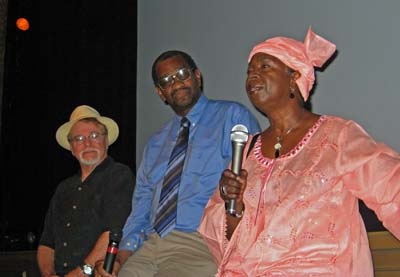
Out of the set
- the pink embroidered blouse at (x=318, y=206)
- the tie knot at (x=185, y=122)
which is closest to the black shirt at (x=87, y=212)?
the tie knot at (x=185, y=122)

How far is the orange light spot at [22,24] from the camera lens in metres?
4.52

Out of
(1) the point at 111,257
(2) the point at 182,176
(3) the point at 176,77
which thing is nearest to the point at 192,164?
(2) the point at 182,176

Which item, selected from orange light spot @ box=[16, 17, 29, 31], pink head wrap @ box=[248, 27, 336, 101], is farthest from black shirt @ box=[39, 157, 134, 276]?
orange light spot @ box=[16, 17, 29, 31]

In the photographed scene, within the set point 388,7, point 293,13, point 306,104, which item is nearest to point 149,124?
point 293,13

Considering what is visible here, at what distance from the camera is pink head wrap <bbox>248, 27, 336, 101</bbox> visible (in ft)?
7.17

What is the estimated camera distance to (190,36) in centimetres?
427

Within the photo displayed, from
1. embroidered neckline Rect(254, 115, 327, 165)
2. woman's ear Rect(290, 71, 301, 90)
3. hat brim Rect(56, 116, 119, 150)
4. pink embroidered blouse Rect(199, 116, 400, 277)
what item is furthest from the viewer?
hat brim Rect(56, 116, 119, 150)

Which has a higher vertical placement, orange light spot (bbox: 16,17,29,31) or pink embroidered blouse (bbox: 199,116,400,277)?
orange light spot (bbox: 16,17,29,31)

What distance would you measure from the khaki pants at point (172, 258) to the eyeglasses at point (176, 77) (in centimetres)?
70

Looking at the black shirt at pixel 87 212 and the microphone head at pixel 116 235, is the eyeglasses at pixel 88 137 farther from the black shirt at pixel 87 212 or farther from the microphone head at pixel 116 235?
the microphone head at pixel 116 235

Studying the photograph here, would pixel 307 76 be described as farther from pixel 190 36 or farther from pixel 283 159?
pixel 190 36

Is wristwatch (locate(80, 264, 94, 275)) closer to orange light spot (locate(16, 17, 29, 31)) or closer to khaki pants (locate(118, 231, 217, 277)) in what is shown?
khaki pants (locate(118, 231, 217, 277))

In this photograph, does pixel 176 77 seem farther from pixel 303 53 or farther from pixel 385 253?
pixel 385 253

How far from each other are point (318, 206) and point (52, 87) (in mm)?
3012
